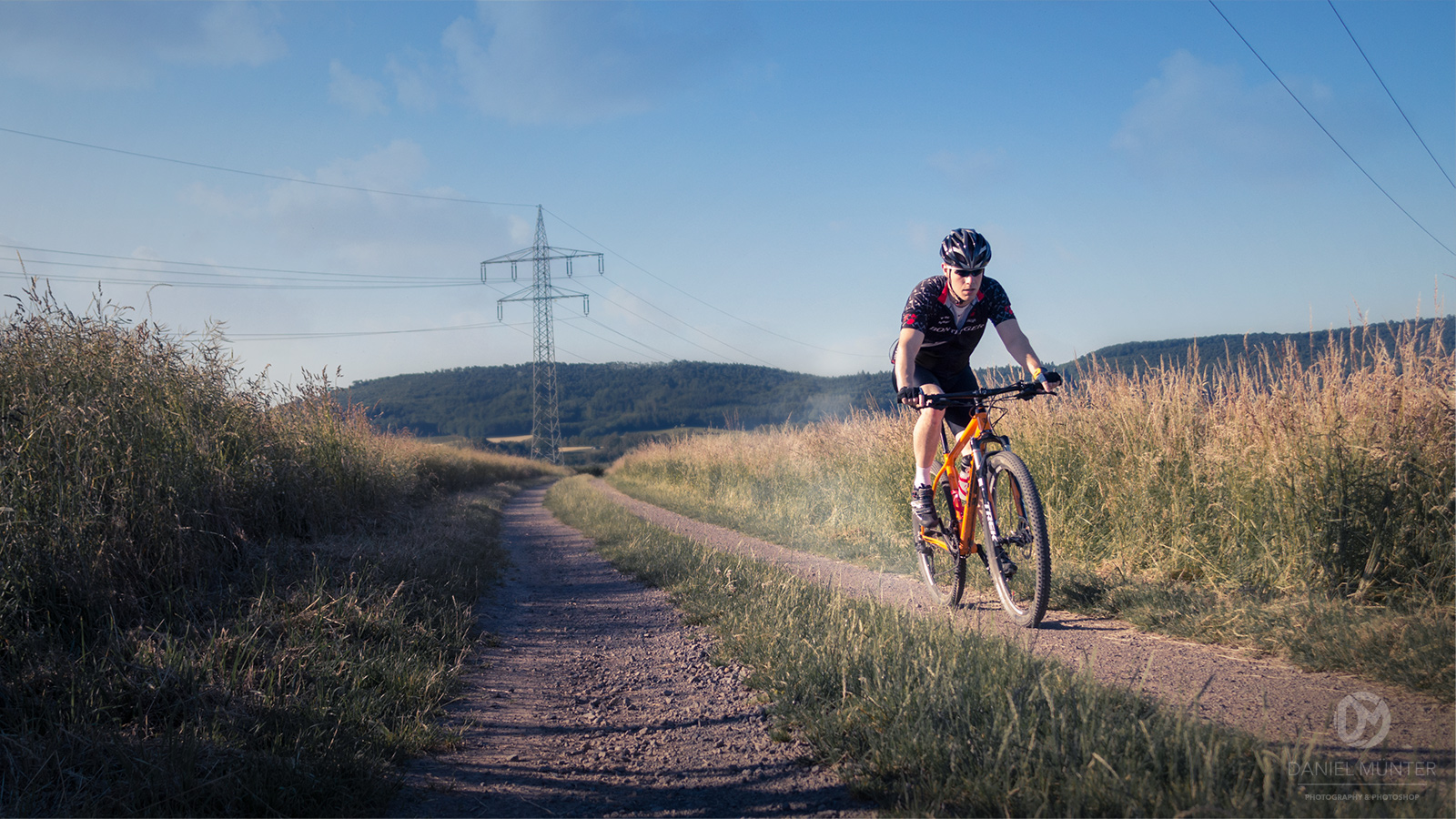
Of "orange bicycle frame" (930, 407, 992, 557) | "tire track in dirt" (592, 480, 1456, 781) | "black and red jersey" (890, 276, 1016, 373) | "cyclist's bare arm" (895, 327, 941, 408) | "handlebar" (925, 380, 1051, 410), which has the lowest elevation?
"tire track in dirt" (592, 480, 1456, 781)

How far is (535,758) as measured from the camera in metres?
2.68

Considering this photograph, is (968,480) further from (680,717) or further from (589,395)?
(589,395)

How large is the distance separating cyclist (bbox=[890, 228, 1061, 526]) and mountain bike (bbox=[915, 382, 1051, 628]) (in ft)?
0.47

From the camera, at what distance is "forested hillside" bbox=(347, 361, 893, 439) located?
2475 inches

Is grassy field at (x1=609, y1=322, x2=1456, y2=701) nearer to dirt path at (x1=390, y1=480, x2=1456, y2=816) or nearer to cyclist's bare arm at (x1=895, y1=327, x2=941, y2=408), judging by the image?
dirt path at (x1=390, y1=480, x2=1456, y2=816)

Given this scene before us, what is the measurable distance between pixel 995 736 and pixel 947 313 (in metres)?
3.01

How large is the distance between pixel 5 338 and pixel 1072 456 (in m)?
8.13

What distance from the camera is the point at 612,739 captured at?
2.88 metres

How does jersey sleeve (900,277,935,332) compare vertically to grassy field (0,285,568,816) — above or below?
above

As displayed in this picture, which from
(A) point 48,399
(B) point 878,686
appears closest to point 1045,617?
(B) point 878,686

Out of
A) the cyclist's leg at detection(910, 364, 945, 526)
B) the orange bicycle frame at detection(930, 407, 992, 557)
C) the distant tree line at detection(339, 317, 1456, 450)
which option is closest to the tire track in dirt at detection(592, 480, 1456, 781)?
the orange bicycle frame at detection(930, 407, 992, 557)

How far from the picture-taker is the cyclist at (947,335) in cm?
432

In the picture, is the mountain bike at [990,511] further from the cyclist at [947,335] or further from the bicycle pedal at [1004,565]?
the cyclist at [947,335]

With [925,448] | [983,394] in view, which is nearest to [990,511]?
[925,448]
